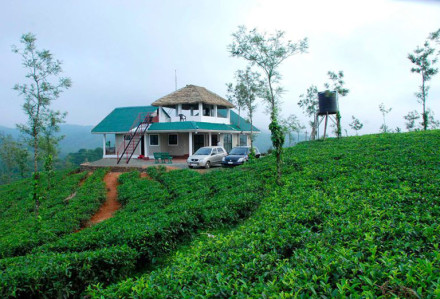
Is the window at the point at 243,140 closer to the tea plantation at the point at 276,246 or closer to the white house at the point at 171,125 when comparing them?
the white house at the point at 171,125

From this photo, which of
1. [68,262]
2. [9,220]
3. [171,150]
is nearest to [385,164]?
[68,262]

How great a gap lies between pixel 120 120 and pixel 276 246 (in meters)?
26.9

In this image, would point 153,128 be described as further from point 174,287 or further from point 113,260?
point 174,287

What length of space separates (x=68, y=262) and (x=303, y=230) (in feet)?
12.7

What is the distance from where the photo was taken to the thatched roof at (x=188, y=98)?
24.7 m

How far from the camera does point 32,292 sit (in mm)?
4039

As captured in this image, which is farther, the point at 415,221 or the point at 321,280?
the point at 415,221

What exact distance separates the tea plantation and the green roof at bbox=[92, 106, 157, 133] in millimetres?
17850

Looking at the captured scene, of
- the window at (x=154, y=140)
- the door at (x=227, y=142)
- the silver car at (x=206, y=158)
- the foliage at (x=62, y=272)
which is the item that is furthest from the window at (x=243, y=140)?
the foliage at (x=62, y=272)

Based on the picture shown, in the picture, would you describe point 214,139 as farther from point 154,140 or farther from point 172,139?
point 154,140

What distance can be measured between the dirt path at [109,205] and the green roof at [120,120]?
10908 mm

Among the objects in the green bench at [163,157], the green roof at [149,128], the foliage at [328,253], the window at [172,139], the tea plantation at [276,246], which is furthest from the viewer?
the window at [172,139]

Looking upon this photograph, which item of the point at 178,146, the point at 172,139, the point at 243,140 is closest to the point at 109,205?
the point at 178,146

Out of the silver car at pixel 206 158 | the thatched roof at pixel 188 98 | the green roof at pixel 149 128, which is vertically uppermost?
the thatched roof at pixel 188 98
